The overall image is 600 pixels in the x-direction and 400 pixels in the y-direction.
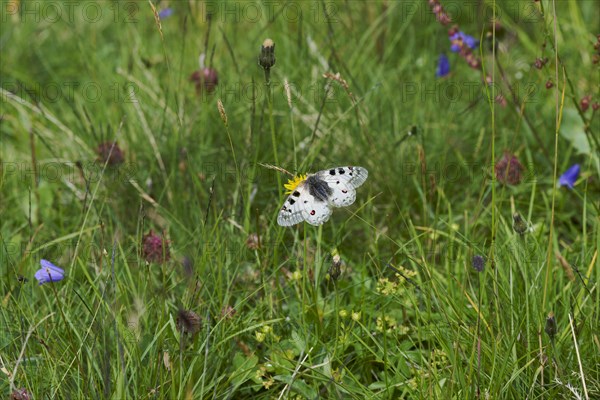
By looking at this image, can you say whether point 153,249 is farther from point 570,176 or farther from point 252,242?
point 570,176

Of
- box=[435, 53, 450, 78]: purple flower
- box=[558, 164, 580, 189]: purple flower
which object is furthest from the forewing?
box=[435, 53, 450, 78]: purple flower

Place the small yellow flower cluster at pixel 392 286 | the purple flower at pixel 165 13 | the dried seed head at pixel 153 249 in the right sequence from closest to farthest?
the small yellow flower cluster at pixel 392 286 → the dried seed head at pixel 153 249 → the purple flower at pixel 165 13

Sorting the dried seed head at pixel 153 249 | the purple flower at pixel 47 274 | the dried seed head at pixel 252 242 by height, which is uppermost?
the dried seed head at pixel 252 242

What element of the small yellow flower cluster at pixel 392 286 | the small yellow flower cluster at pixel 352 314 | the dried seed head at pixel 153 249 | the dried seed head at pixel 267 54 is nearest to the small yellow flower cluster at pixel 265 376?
the small yellow flower cluster at pixel 352 314

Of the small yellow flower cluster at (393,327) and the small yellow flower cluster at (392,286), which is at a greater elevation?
the small yellow flower cluster at (392,286)

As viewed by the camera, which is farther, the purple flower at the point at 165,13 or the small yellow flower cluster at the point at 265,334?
the purple flower at the point at 165,13

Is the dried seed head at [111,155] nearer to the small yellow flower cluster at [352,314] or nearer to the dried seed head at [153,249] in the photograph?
the dried seed head at [153,249]

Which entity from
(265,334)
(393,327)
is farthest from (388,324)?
(265,334)

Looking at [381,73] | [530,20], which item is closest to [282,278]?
[381,73]

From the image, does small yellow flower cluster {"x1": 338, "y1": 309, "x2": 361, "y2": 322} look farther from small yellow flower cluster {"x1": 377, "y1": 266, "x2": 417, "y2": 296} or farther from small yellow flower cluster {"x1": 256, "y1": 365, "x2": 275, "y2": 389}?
small yellow flower cluster {"x1": 256, "y1": 365, "x2": 275, "y2": 389}
